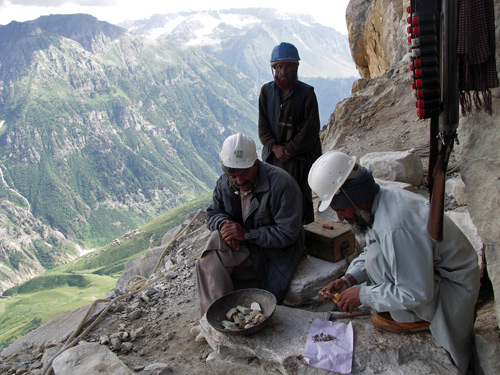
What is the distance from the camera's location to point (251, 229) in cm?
471

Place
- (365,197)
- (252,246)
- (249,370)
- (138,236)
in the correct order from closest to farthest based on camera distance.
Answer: (365,197), (249,370), (252,246), (138,236)

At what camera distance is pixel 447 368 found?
3.21 m

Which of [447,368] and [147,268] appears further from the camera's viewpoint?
[147,268]

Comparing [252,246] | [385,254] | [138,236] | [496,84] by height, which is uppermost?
[496,84]

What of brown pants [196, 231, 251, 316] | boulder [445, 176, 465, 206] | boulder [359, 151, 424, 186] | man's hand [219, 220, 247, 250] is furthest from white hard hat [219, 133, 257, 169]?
boulder [359, 151, 424, 186]

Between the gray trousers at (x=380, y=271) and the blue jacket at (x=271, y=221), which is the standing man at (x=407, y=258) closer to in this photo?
the gray trousers at (x=380, y=271)

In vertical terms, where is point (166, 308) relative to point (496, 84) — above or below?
below

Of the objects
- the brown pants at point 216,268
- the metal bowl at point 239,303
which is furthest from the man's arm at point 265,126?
the metal bowl at point 239,303

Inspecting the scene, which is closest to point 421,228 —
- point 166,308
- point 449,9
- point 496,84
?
point 496,84

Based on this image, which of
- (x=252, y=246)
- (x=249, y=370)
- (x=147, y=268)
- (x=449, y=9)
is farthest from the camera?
(x=147, y=268)

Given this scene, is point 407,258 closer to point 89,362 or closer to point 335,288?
point 335,288

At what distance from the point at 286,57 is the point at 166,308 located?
13.1 ft

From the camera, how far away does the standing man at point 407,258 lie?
2980 millimetres

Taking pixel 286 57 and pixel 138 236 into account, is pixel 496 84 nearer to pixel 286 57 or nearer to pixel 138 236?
pixel 286 57
